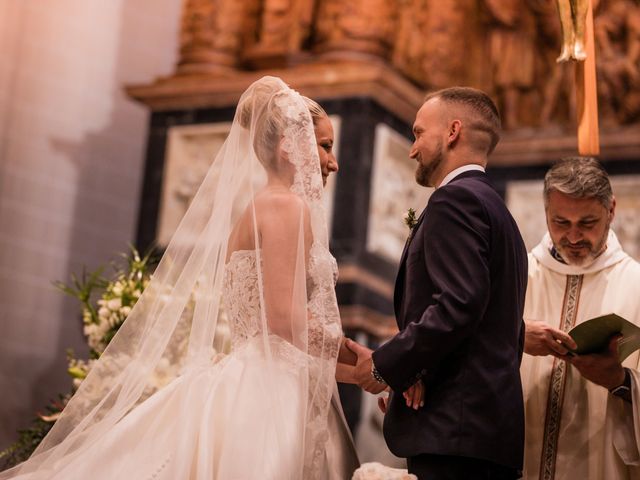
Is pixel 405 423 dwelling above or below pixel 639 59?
below

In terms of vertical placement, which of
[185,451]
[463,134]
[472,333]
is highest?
[463,134]

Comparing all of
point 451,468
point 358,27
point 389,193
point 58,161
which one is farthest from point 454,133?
point 58,161

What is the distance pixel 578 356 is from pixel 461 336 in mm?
936

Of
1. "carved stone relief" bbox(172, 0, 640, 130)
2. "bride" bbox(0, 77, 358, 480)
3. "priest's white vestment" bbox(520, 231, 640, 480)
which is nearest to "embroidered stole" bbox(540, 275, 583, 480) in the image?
"priest's white vestment" bbox(520, 231, 640, 480)

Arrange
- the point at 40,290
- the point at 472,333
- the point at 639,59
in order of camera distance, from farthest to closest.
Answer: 1. the point at 40,290
2. the point at 639,59
3. the point at 472,333

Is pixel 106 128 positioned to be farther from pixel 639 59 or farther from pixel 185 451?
pixel 185 451

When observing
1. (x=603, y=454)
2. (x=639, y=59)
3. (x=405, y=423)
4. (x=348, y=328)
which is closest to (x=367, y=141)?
(x=348, y=328)

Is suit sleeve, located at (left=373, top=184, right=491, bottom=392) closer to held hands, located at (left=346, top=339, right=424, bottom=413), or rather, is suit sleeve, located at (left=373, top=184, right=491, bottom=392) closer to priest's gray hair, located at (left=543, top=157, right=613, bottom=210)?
held hands, located at (left=346, top=339, right=424, bottom=413)

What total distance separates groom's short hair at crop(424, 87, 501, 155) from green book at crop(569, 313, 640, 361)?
0.77m

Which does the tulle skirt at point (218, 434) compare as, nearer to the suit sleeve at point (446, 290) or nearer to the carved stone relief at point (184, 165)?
the suit sleeve at point (446, 290)

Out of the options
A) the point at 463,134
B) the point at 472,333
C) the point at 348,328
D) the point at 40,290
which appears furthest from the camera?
the point at 40,290

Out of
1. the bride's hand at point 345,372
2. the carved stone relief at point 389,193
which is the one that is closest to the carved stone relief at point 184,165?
the carved stone relief at point 389,193

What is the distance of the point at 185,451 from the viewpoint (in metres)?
4.36

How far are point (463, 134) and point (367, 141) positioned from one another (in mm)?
4473
